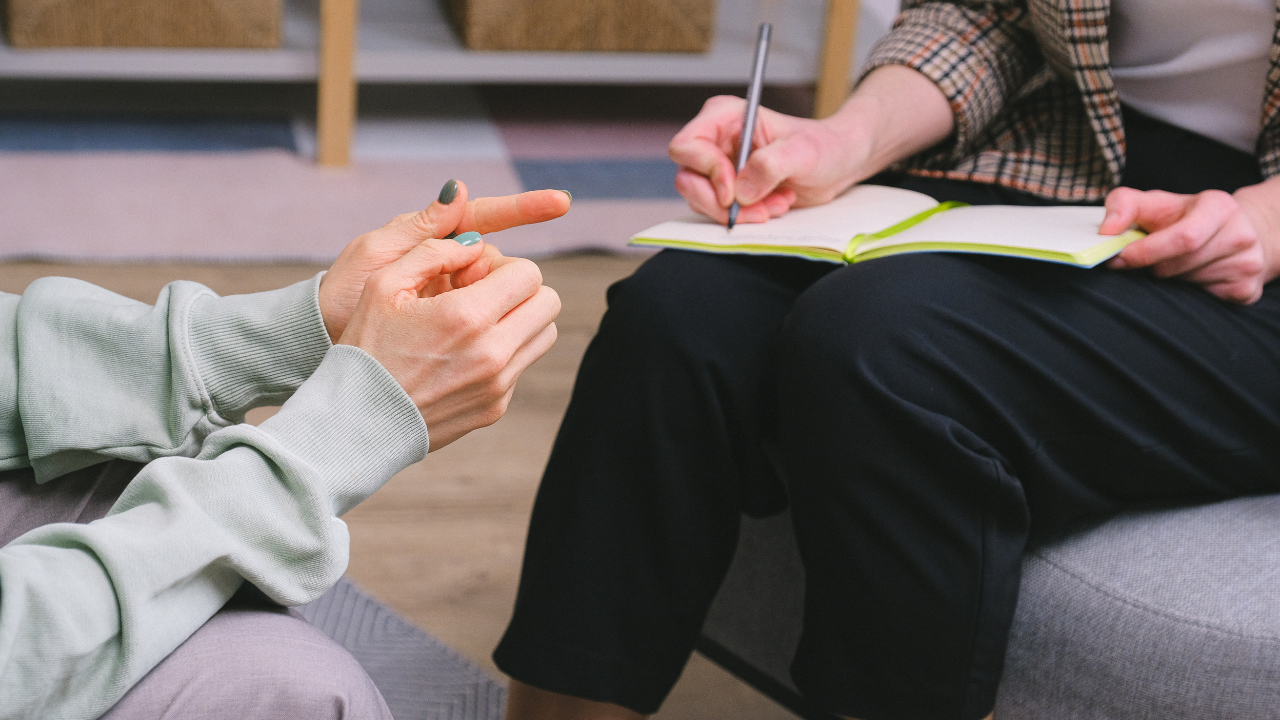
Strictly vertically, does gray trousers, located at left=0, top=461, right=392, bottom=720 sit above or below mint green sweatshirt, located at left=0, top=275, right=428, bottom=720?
below

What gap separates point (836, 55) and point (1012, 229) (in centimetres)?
162

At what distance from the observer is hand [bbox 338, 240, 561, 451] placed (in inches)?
22.0

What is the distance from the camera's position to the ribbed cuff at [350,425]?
1.73ft

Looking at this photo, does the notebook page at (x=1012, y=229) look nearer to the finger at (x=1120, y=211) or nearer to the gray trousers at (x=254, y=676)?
the finger at (x=1120, y=211)

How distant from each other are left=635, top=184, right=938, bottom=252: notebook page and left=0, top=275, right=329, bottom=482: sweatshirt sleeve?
30cm

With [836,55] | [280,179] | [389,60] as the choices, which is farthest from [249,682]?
[836,55]

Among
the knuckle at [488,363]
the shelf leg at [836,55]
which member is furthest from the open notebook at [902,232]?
the shelf leg at [836,55]

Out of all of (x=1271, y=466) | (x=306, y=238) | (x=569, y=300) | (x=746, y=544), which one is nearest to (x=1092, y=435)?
(x=1271, y=466)

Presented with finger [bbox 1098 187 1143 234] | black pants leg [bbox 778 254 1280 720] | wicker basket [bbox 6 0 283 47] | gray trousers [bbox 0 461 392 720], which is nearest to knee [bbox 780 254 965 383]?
black pants leg [bbox 778 254 1280 720]

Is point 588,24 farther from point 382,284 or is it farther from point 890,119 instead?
point 382,284

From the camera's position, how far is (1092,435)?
752 mm

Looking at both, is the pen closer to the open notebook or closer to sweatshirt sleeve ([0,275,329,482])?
the open notebook

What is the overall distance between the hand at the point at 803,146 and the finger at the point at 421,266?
0.27 metres

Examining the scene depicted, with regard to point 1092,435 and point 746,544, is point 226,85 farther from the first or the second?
point 1092,435
